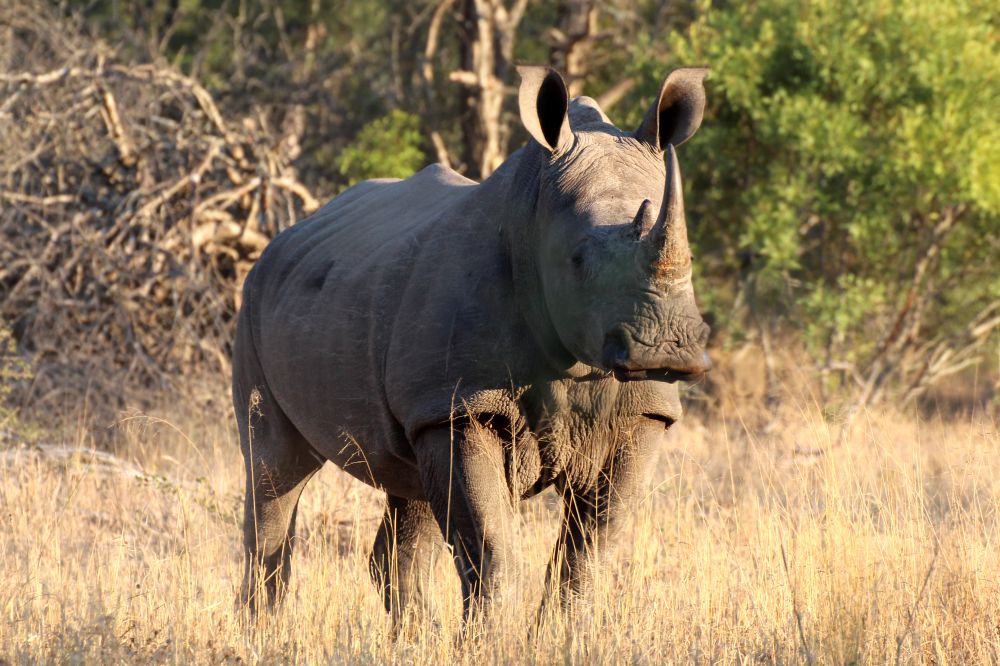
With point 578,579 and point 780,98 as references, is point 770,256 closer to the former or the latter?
point 780,98

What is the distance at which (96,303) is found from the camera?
32.1ft

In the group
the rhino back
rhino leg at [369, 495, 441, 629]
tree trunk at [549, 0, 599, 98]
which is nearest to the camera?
the rhino back

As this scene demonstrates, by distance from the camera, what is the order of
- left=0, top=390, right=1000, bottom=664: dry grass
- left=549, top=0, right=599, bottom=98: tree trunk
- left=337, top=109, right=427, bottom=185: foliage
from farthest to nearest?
left=549, top=0, right=599, bottom=98: tree trunk → left=337, top=109, right=427, bottom=185: foliage → left=0, top=390, right=1000, bottom=664: dry grass

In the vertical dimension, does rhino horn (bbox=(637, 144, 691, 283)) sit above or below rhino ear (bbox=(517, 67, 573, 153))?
below

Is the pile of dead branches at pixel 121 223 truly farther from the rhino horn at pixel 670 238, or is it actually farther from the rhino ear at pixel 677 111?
the rhino horn at pixel 670 238

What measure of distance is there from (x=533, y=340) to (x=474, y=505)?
52 cm

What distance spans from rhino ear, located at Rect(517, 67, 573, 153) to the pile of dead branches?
5.95 metres

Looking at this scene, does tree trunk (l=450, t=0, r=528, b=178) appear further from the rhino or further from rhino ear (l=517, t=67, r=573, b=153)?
rhino ear (l=517, t=67, r=573, b=153)

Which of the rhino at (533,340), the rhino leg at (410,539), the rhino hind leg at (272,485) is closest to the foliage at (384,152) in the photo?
the rhino hind leg at (272,485)

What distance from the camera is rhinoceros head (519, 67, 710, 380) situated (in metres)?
3.52

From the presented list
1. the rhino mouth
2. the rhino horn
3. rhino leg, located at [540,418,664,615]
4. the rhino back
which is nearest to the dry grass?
rhino leg, located at [540,418,664,615]

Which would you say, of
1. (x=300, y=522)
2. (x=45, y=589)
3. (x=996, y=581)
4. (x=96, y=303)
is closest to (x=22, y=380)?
(x=96, y=303)

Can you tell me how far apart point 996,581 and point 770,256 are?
23.7 ft

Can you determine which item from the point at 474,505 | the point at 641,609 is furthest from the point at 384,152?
the point at 474,505
